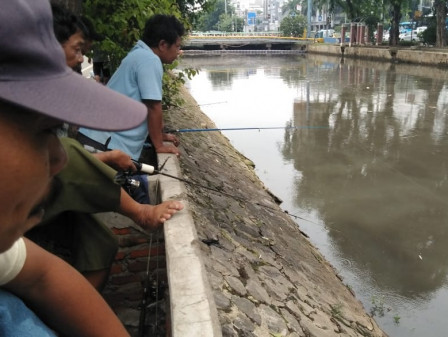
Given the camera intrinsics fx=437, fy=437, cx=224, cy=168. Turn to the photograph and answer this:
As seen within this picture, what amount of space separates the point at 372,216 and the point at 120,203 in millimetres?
5391

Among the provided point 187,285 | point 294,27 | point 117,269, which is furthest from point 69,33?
point 294,27

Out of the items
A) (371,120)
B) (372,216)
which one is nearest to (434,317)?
(372,216)

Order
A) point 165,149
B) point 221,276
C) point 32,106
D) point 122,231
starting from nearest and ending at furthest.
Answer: point 32,106 → point 122,231 → point 221,276 → point 165,149

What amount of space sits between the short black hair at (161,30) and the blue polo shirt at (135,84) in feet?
0.59

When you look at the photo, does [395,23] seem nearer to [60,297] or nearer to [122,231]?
[122,231]

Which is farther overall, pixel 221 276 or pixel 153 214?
pixel 221 276

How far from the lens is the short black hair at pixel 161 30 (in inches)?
123

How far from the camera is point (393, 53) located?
27.1 meters

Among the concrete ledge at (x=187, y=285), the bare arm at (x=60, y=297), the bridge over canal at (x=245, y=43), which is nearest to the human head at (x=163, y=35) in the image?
the concrete ledge at (x=187, y=285)

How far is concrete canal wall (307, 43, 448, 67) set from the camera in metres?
22.8

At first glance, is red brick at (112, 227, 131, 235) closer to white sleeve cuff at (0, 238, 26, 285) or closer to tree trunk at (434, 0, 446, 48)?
white sleeve cuff at (0, 238, 26, 285)

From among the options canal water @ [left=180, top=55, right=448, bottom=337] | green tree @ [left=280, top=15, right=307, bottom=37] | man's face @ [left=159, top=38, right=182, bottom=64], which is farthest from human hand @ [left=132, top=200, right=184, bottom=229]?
green tree @ [left=280, top=15, right=307, bottom=37]

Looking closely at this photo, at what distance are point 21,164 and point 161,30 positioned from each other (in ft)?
8.64

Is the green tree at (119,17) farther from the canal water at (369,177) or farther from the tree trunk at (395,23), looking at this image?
the tree trunk at (395,23)
